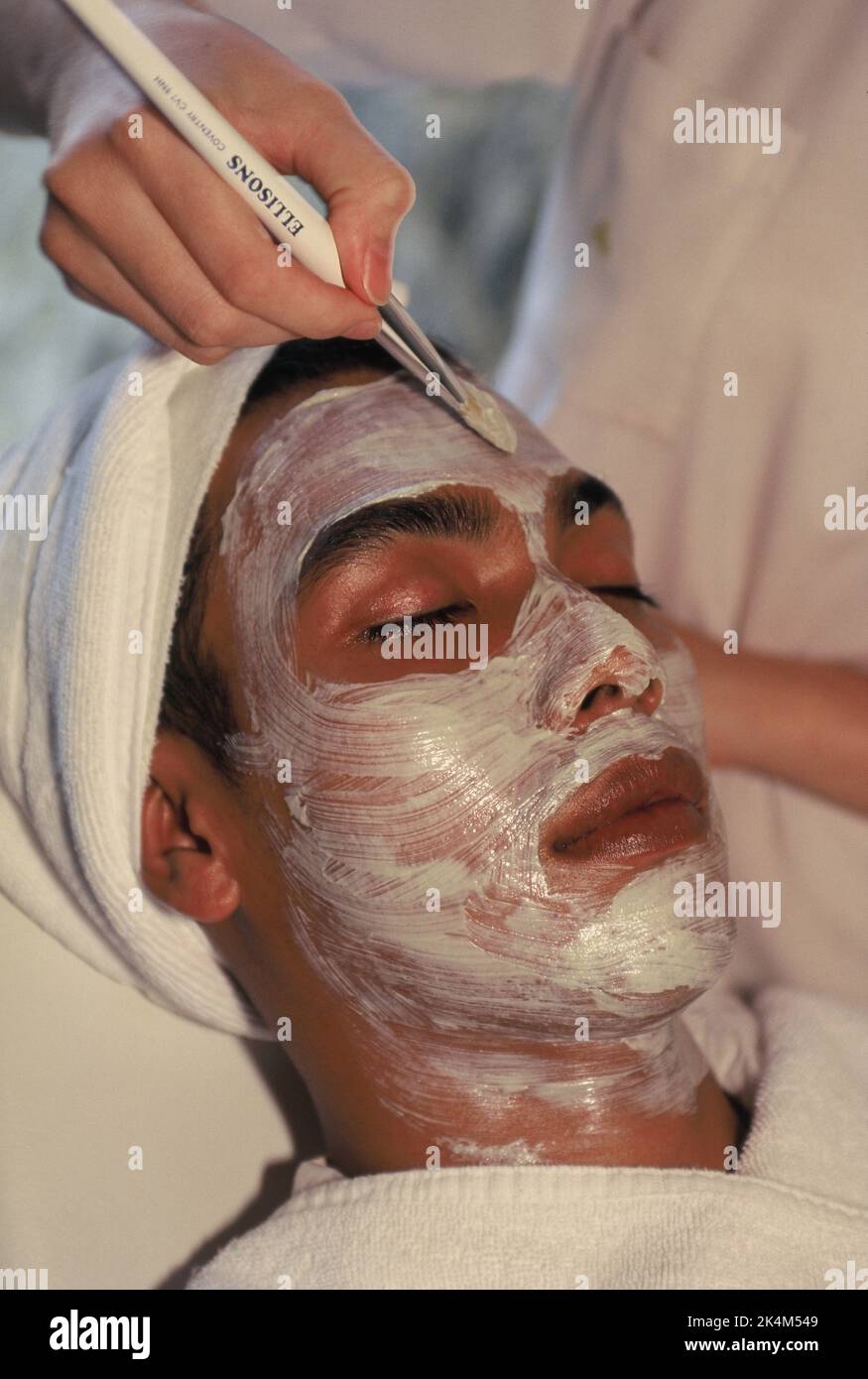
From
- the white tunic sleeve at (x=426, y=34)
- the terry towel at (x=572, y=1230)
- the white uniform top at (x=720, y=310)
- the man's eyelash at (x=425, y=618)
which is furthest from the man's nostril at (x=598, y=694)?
the white tunic sleeve at (x=426, y=34)

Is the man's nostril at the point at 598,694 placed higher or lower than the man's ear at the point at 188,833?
higher

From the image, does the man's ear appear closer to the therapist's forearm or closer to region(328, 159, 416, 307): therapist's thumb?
region(328, 159, 416, 307): therapist's thumb

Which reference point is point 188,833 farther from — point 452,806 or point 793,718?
point 793,718

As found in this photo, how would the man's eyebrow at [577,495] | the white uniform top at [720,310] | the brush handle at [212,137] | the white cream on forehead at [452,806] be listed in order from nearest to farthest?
1. the brush handle at [212,137]
2. the white cream on forehead at [452,806]
3. the man's eyebrow at [577,495]
4. the white uniform top at [720,310]

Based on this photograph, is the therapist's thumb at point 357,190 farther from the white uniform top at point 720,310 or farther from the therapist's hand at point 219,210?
Result: the white uniform top at point 720,310

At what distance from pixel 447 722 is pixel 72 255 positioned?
0.41 metres

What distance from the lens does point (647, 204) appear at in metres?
1.27

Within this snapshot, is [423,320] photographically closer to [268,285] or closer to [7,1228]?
[268,285]

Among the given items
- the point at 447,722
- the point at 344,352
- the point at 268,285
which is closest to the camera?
the point at 268,285

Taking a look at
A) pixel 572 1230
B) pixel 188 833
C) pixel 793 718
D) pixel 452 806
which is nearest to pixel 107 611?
pixel 188 833

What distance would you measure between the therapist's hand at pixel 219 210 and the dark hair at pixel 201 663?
178 millimetres

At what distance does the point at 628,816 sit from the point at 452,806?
0.44ft

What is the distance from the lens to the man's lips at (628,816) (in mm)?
873
